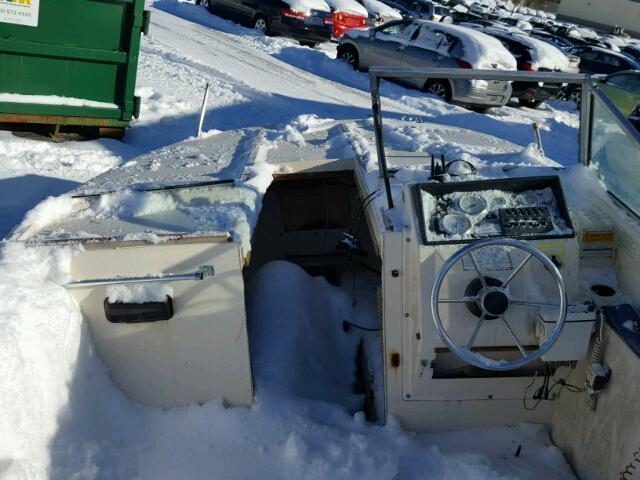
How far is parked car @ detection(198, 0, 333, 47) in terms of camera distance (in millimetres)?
15656

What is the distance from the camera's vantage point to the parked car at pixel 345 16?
56.4 ft

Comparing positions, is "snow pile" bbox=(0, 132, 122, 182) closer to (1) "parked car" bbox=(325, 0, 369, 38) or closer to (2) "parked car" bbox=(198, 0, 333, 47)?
(2) "parked car" bbox=(198, 0, 333, 47)

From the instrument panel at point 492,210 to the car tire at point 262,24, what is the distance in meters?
13.7

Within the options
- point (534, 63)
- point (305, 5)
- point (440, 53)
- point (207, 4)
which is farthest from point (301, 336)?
point (207, 4)

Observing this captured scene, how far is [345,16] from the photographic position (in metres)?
17.5

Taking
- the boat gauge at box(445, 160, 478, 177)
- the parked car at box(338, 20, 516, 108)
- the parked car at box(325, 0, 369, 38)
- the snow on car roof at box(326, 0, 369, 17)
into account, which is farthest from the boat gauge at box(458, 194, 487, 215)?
the snow on car roof at box(326, 0, 369, 17)

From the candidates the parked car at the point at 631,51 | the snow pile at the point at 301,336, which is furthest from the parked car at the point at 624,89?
the parked car at the point at 631,51

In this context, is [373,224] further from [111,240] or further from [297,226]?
[297,226]

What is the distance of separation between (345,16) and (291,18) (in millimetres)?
2384

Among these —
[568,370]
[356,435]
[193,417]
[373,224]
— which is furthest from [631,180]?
[193,417]

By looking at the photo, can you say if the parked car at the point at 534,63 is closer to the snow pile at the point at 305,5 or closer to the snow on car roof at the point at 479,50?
the snow on car roof at the point at 479,50

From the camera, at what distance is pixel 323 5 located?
53.1 ft

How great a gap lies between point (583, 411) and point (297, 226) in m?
3.32

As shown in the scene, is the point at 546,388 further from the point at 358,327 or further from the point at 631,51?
the point at 631,51
